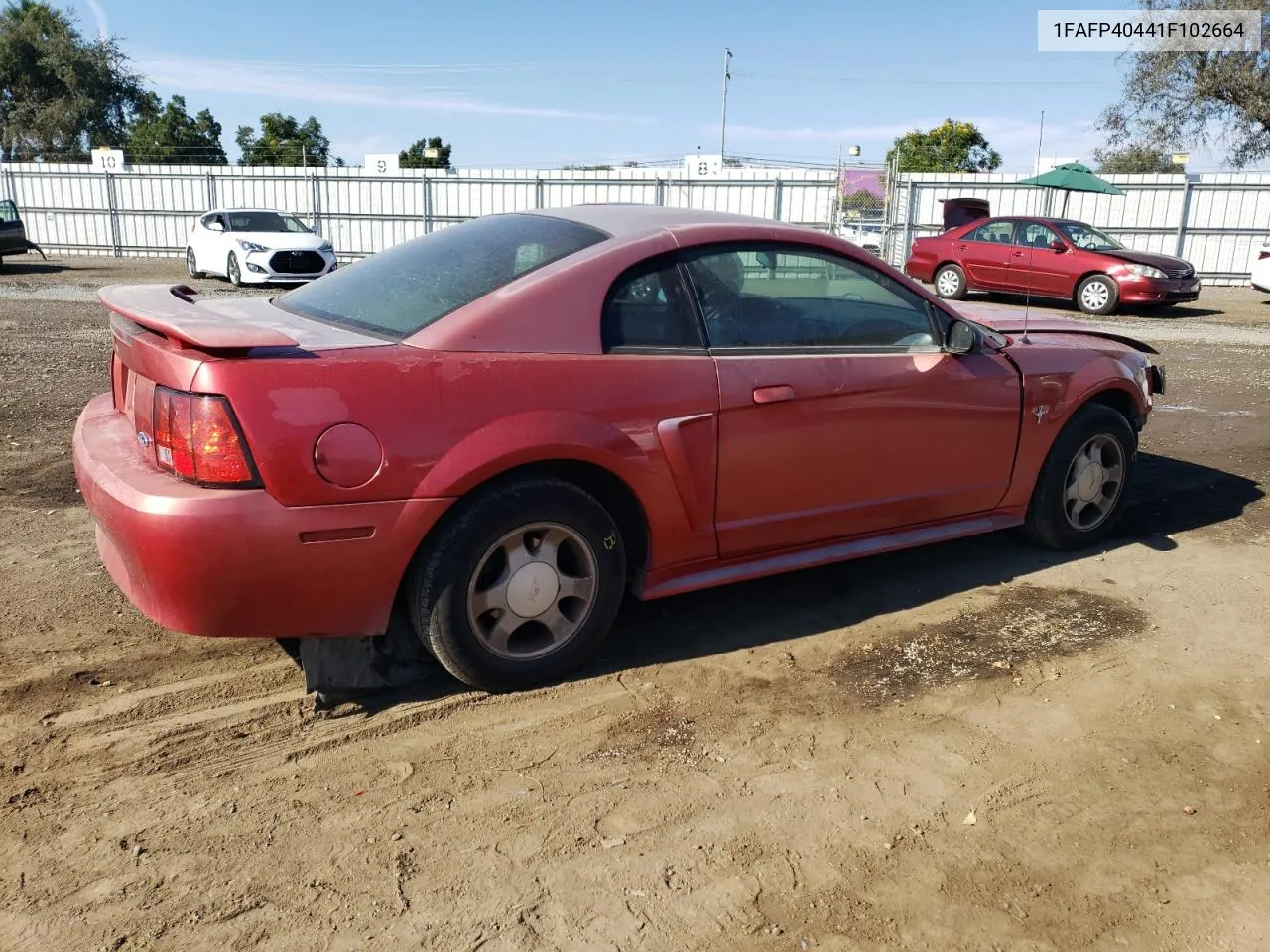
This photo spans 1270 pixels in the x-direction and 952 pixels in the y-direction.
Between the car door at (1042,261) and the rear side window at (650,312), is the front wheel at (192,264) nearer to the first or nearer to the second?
the car door at (1042,261)

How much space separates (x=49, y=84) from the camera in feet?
157

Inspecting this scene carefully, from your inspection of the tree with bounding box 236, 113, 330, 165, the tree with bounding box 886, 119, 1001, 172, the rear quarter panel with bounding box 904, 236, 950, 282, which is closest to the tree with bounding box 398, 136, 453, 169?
the tree with bounding box 236, 113, 330, 165

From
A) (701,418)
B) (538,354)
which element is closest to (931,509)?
(701,418)

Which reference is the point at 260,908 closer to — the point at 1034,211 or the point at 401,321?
the point at 401,321

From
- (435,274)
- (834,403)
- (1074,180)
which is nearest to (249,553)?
(435,274)

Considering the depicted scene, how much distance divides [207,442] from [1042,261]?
16.4 m

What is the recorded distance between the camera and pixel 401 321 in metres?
3.33

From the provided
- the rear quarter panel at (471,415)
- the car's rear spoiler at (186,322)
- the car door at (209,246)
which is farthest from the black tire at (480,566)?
the car door at (209,246)

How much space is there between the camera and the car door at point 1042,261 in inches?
655

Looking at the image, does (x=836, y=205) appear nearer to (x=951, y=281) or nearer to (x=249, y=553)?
(x=951, y=281)

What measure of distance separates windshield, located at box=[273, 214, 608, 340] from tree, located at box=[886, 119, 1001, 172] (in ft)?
202

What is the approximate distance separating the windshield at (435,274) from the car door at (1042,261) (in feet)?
47.4

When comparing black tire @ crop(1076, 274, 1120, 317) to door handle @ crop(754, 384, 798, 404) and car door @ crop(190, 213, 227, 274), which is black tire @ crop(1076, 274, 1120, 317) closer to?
door handle @ crop(754, 384, 798, 404)

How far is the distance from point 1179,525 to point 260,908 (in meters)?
4.91
